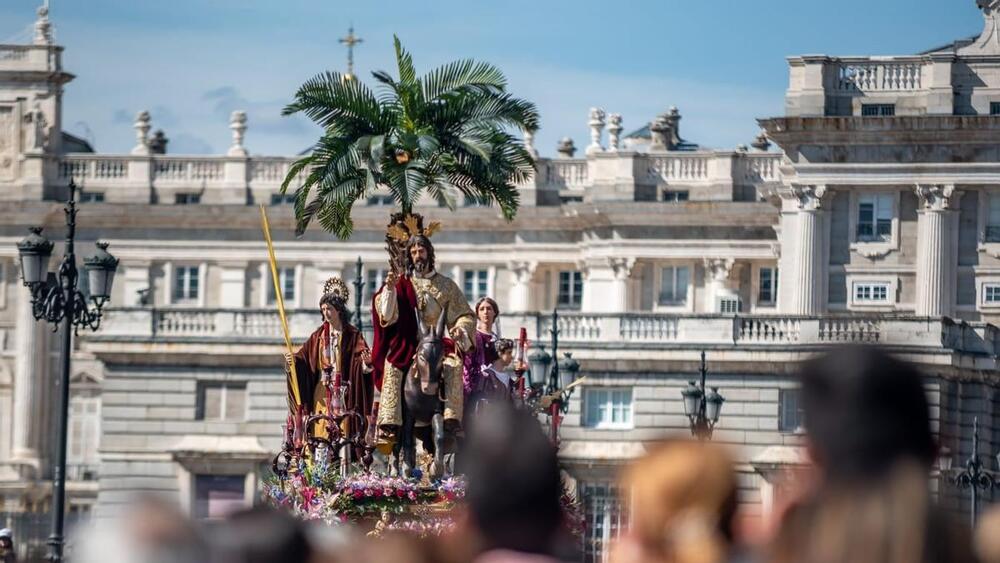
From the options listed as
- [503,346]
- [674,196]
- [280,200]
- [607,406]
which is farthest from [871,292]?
[503,346]

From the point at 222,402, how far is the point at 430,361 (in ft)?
137

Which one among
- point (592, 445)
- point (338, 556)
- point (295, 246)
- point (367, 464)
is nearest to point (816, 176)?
point (592, 445)

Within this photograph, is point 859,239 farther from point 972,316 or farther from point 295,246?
point 295,246

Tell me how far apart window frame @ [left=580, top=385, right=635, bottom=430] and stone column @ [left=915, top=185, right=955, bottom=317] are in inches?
401

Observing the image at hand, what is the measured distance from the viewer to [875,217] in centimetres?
7481

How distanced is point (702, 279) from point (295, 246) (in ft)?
43.0

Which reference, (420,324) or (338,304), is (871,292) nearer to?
(338,304)

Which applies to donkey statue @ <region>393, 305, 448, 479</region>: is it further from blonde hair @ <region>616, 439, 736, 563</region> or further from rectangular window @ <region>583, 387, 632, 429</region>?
rectangular window @ <region>583, 387, 632, 429</region>

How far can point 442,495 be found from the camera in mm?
25969

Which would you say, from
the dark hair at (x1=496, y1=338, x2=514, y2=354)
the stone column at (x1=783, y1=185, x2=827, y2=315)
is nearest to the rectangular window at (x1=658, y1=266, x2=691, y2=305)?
the stone column at (x1=783, y1=185, x2=827, y2=315)

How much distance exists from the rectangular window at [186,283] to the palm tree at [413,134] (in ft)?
202

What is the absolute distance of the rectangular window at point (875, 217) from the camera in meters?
74.4

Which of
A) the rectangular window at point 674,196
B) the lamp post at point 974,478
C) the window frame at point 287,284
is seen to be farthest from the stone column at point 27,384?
the lamp post at point 974,478

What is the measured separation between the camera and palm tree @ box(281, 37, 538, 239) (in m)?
30.7
